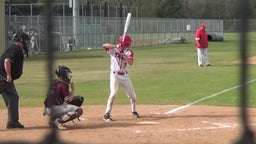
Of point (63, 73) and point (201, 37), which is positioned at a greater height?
point (201, 37)

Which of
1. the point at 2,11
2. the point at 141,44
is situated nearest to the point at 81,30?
the point at 141,44

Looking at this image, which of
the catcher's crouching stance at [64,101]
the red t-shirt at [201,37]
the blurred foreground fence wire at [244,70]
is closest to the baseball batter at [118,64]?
the catcher's crouching stance at [64,101]

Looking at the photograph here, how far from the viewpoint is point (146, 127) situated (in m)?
9.06

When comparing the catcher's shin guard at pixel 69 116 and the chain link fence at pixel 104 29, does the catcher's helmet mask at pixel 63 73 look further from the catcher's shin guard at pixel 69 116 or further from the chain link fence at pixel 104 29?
the chain link fence at pixel 104 29

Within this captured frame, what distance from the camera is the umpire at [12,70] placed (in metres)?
8.67

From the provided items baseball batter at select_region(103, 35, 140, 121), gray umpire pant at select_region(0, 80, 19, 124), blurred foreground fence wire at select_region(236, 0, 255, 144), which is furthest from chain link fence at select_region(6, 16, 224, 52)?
blurred foreground fence wire at select_region(236, 0, 255, 144)

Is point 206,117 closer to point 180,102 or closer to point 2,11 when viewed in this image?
point 180,102

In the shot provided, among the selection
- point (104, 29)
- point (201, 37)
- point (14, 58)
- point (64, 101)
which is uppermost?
point (104, 29)

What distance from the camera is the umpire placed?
8.67m

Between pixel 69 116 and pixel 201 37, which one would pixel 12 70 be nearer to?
pixel 69 116

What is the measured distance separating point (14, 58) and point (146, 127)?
245 centimetres

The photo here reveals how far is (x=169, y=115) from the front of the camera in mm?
10461

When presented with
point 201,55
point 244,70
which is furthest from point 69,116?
point 201,55

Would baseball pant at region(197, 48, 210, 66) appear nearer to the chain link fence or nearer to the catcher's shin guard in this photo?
the chain link fence
